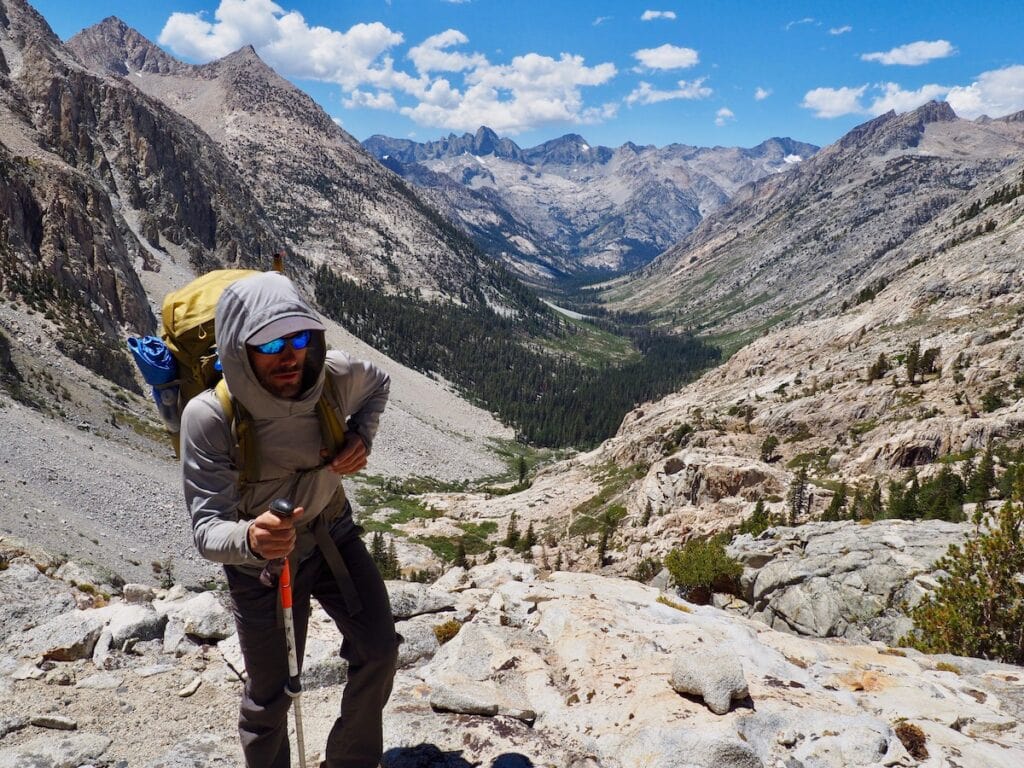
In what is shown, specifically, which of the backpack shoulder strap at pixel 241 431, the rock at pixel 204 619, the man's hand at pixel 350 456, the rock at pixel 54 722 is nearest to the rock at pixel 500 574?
the rock at pixel 204 619

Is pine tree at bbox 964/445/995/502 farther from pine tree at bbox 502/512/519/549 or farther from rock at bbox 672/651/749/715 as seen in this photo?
pine tree at bbox 502/512/519/549

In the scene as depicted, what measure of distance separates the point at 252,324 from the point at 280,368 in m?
0.39

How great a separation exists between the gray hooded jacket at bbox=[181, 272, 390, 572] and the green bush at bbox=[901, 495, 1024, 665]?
48.5 ft

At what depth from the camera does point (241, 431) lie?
443cm

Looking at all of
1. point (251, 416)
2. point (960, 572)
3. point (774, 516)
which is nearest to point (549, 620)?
point (251, 416)

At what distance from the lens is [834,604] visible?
1958 cm

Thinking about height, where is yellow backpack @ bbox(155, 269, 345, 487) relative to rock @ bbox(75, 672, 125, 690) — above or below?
above

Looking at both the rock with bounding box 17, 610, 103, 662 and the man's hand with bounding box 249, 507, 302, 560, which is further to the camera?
the rock with bounding box 17, 610, 103, 662

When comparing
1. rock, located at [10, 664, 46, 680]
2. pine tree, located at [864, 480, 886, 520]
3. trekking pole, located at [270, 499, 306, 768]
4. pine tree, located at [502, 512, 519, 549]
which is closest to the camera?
trekking pole, located at [270, 499, 306, 768]

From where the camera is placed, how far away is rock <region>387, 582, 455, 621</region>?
1195 cm

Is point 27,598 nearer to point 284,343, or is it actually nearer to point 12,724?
point 12,724

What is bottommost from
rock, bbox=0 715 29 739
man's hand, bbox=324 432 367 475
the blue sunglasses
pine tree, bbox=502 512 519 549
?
pine tree, bbox=502 512 519 549

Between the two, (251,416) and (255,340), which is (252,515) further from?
(255,340)

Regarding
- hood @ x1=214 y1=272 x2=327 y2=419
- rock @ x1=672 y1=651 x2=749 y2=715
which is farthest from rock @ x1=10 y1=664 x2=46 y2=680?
rock @ x1=672 y1=651 x2=749 y2=715
